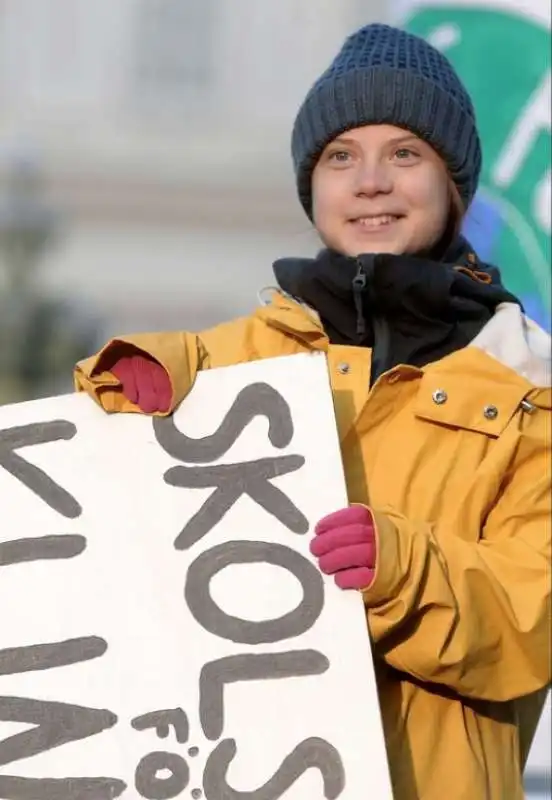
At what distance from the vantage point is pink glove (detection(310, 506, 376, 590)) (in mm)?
1366

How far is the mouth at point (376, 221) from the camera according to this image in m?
1.70

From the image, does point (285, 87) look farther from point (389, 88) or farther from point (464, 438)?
point (464, 438)

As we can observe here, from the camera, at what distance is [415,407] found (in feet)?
5.14

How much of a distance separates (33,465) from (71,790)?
336 millimetres

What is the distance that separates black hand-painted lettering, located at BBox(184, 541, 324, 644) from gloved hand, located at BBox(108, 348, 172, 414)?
171 mm

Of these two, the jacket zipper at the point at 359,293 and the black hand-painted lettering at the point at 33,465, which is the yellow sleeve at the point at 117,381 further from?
the jacket zipper at the point at 359,293

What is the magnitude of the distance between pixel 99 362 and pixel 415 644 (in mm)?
442

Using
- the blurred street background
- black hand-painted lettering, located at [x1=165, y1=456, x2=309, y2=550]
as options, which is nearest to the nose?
black hand-painted lettering, located at [x1=165, y1=456, x2=309, y2=550]

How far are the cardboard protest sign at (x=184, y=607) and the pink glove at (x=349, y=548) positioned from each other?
2 centimetres

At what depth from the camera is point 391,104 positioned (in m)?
1.76

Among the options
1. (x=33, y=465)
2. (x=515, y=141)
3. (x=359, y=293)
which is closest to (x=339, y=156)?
(x=359, y=293)

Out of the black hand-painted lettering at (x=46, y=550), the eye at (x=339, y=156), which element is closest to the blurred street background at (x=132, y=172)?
the eye at (x=339, y=156)

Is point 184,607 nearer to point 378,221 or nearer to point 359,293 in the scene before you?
point 359,293

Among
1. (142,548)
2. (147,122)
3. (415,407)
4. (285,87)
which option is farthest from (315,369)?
(147,122)
